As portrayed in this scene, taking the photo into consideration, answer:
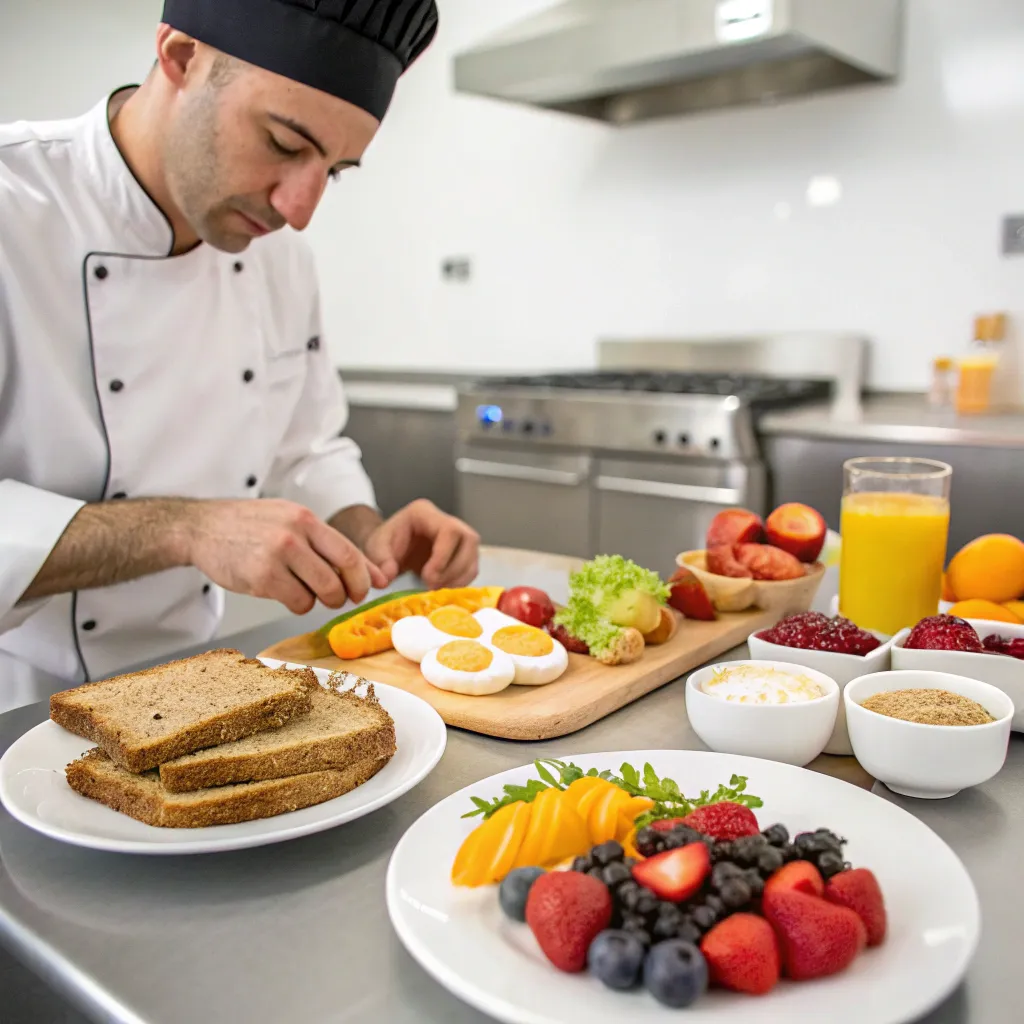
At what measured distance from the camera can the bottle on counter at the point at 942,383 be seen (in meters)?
3.23

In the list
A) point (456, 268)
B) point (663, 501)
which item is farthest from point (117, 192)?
point (456, 268)

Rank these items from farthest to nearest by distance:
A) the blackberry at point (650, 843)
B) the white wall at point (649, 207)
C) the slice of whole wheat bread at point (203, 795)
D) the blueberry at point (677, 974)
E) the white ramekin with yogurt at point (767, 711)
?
the white wall at point (649, 207), the white ramekin with yogurt at point (767, 711), the slice of whole wheat bread at point (203, 795), the blackberry at point (650, 843), the blueberry at point (677, 974)

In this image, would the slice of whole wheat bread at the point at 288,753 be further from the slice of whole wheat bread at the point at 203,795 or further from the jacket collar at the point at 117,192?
the jacket collar at the point at 117,192

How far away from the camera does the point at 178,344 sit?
166cm

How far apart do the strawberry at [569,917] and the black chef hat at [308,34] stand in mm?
1111

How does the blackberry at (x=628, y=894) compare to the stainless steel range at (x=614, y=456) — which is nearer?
the blackberry at (x=628, y=894)

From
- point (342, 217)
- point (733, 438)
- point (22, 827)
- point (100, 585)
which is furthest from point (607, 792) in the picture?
point (342, 217)

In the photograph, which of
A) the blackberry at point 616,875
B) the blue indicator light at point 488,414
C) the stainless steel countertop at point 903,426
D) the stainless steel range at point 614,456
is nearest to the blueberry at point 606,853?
the blackberry at point 616,875

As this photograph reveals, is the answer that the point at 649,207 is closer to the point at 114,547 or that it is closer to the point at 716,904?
the point at 114,547

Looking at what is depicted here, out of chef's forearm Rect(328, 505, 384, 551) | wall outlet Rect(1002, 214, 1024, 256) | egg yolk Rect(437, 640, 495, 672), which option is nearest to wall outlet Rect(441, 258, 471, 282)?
wall outlet Rect(1002, 214, 1024, 256)

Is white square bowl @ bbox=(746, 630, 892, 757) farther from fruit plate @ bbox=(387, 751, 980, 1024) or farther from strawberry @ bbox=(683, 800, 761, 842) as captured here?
strawberry @ bbox=(683, 800, 761, 842)

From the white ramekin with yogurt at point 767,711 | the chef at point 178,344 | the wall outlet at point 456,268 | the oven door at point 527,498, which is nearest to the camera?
the white ramekin with yogurt at point 767,711

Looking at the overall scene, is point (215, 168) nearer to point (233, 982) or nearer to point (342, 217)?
point (233, 982)

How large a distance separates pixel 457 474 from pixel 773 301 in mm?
1341
